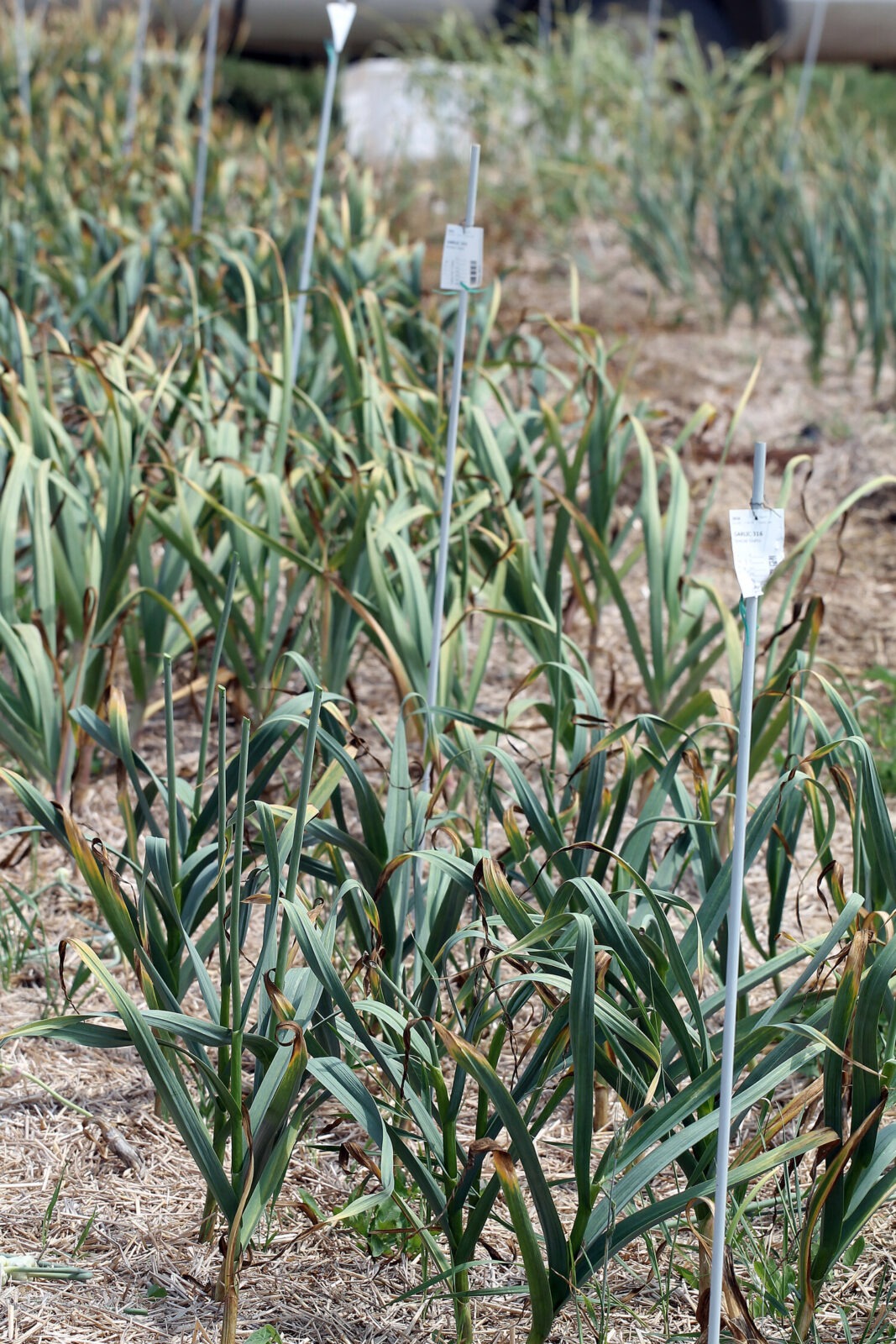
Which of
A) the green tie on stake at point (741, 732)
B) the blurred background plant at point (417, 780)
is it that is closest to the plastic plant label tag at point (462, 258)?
the blurred background plant at point (417, 780)

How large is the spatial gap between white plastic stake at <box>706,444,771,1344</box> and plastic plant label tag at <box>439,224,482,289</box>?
2.31 ft

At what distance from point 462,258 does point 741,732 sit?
2.81ft

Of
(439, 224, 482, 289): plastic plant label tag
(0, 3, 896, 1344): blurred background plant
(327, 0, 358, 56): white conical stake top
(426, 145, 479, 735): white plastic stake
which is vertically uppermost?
(327, 0, 358, 56): white conical stake top

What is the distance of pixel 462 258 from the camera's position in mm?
1666

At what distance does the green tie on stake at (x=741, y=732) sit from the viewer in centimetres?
104

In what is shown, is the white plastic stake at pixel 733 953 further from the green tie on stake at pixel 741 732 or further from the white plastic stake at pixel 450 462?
the white plastic stake at pixel 450 462

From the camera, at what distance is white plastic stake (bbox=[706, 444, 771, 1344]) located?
1.03 m

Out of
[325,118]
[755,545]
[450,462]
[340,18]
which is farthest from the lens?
[325,118]

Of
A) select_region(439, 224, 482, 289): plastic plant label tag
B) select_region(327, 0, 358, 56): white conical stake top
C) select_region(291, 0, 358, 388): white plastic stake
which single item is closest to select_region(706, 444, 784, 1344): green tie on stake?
select_region(439, 224, 482, 289): plastic plant label tag

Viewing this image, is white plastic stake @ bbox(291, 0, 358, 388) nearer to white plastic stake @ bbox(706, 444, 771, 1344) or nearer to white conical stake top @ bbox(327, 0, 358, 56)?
white conical stake top @ bbox(327, 0, 358, 56)

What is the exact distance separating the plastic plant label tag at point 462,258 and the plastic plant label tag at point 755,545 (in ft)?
2.40

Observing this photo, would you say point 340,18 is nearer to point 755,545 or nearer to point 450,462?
point 450,462

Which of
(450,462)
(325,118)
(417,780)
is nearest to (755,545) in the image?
(450,462)

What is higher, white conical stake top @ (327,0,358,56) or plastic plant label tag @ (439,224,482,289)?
white conical stake top @ (327,0,358,56)
